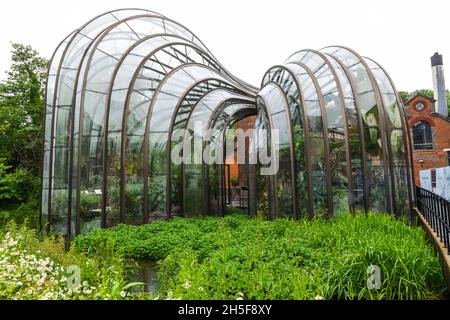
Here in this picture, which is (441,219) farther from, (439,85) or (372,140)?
(439,85)

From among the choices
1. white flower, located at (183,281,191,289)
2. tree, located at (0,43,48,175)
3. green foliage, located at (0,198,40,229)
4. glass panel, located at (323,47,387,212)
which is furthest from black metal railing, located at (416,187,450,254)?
tree, located at (0,43,48,175)

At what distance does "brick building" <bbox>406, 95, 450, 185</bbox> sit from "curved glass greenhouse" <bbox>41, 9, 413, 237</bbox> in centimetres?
1601

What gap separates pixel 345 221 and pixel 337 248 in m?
1.91

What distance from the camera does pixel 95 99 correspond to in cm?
837

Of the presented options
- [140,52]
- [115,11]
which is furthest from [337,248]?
[115,11]

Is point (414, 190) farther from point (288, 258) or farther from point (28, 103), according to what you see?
point (28, 103)

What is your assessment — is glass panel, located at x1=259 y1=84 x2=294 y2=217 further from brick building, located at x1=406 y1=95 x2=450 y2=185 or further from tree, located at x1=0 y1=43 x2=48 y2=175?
brick building, located at x1=406 y1=95 x2=450 y2=185

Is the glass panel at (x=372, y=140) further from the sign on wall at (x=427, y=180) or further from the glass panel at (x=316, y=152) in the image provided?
the sign on wall at (x=427, y=180)

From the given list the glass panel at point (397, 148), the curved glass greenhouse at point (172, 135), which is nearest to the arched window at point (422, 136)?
the curved glass greenhouse at point (172, 135)

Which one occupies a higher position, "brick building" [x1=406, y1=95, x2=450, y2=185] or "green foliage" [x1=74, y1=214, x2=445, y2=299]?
"brick building" [x1=406, y1=95, x2=450, y2=185]

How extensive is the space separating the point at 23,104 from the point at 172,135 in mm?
10727

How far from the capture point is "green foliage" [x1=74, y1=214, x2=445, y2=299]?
10.7ft

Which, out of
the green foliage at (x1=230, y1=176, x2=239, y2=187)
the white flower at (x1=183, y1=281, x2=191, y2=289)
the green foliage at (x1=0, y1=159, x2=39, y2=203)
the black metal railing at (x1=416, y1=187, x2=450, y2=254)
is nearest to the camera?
the white flower at (x1=183, y1=281, x2=191, y2=289)

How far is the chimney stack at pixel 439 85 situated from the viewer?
2303 centimetres
